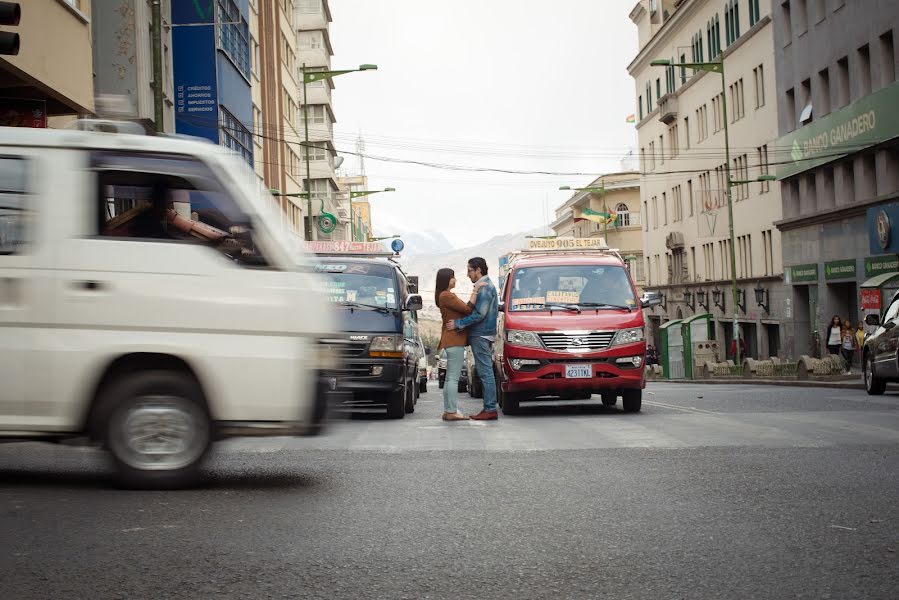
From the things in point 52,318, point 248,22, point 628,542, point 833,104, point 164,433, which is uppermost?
point 248,22

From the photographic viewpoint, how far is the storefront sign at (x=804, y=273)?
4722 centimetres

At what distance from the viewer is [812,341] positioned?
158 feet

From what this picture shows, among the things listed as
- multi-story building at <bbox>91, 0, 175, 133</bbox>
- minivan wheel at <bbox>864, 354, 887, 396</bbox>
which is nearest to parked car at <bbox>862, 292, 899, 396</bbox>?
minivan wheel at <bbox>864, 354, 887, 396</bbox>

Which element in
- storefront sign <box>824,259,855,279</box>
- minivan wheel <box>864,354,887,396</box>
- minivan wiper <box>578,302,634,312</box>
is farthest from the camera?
storefront sign <box>824,259,855,279</box>

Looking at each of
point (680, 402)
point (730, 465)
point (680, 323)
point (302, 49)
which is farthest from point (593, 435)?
point (302, 49)

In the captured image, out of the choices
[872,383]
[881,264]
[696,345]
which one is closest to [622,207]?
[696,345]

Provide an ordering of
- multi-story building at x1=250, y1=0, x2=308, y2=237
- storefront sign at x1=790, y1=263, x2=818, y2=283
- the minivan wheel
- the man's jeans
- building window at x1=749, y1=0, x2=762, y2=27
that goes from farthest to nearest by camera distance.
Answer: building window at x1=749, y1=0, x2=762, y2=27
multi-story building at x1=250, y1=0, x2=308, y2=237
storefront sign at x1=790, y1=263, x2=818, y2=283
the minivan wheel
the man's jeans

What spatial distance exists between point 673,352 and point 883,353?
38.7m

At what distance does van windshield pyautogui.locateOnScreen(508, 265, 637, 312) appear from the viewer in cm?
1748

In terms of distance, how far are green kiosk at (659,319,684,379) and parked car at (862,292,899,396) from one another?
36.1 meters

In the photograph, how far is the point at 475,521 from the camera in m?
7.07

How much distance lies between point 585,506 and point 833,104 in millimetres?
39689

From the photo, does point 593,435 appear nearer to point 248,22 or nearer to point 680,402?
point 680,402

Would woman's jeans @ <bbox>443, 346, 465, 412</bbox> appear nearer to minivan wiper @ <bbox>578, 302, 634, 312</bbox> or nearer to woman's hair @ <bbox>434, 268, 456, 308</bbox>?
woman's hair @ <bbox>434, 268, 456, 308</bbox>
